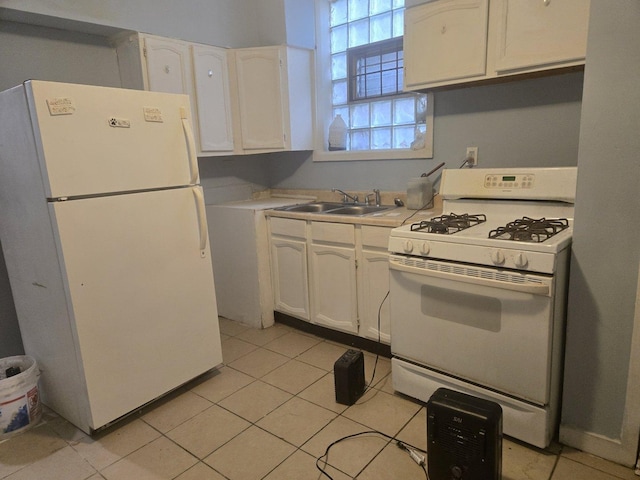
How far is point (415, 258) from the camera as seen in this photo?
1869mm

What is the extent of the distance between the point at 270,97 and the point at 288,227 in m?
1.02

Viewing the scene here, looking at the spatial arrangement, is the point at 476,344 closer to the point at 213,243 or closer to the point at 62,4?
the point at 213,243

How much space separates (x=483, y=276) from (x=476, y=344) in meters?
0.31

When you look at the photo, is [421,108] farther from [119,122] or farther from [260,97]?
[119,122]

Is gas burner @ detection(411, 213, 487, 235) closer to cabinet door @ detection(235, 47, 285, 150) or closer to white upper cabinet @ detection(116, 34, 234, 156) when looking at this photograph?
cabinet door @ detection(235, 47, 285, 150)

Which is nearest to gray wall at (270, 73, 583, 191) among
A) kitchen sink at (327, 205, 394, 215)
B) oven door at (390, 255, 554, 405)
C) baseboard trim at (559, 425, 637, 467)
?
kitchen sink at (327, 205, 394, 215)

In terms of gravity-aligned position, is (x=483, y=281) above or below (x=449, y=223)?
below

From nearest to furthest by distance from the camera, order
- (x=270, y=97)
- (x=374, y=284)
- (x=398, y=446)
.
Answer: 1. (x=398, y=446)
2. (x=374, y=284)
3. (x=270, y=97)

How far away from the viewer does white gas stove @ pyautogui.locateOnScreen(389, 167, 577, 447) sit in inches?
62.3

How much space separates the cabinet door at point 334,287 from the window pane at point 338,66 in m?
1.49

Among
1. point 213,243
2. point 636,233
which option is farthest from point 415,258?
point 213,243

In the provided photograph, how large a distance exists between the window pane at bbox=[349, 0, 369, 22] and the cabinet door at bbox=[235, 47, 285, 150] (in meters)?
0.65

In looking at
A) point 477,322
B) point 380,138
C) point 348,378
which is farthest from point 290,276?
point 477,322

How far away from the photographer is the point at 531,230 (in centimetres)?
167
